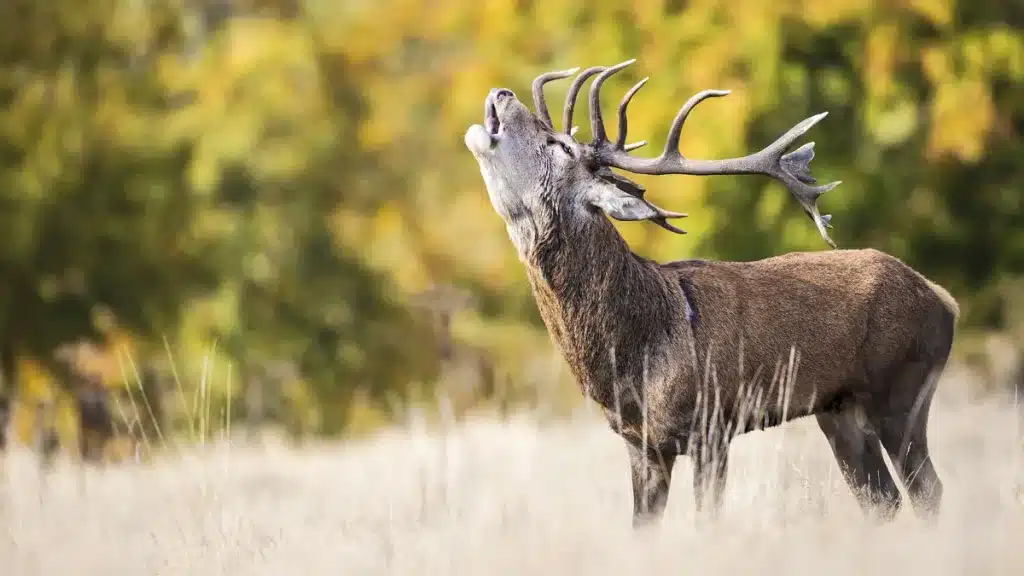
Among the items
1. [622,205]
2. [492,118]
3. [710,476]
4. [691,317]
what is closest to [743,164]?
[622,205]

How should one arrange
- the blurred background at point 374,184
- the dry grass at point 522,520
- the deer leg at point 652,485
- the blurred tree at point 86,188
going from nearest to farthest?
the dry grass at point 522,520 < the deer leg at point 652,485 < the blurred background at point 374,184 < the blurred tree at point 86,188

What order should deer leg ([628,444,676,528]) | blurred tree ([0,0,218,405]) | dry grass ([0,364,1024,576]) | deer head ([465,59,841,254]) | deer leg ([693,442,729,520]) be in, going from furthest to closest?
blurred tree ([0,0,218,405]) < deer head ([465,59,841,254]) < deer leg ([628,444,676,528]) < deer leg ([693,442,729,520]) < dry grass ([0,364,1024,576])

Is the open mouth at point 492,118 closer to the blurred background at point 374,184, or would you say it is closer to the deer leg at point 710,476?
the deer leg at point 710,476

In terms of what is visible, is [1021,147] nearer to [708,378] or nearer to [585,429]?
[585,429]

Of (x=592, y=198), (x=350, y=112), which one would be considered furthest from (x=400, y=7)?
(x=592, y=198)

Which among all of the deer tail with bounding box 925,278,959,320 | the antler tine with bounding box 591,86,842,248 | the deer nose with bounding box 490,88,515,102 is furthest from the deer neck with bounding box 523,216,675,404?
the deer tail with bounding box 925,278,959,320

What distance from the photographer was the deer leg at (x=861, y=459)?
5.41 m

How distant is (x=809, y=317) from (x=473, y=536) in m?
1.68

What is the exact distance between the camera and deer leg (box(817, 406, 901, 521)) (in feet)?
17.8

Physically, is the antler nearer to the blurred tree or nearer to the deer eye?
the deer eye

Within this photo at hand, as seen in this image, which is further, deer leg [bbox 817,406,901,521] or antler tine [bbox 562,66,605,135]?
deer leg [bbox 817,406,901,521]

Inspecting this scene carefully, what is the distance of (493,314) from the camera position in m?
17.4

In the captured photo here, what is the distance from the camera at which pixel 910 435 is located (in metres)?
5.24

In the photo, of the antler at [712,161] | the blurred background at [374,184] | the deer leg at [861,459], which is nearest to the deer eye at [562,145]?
the antler at [712,161]
